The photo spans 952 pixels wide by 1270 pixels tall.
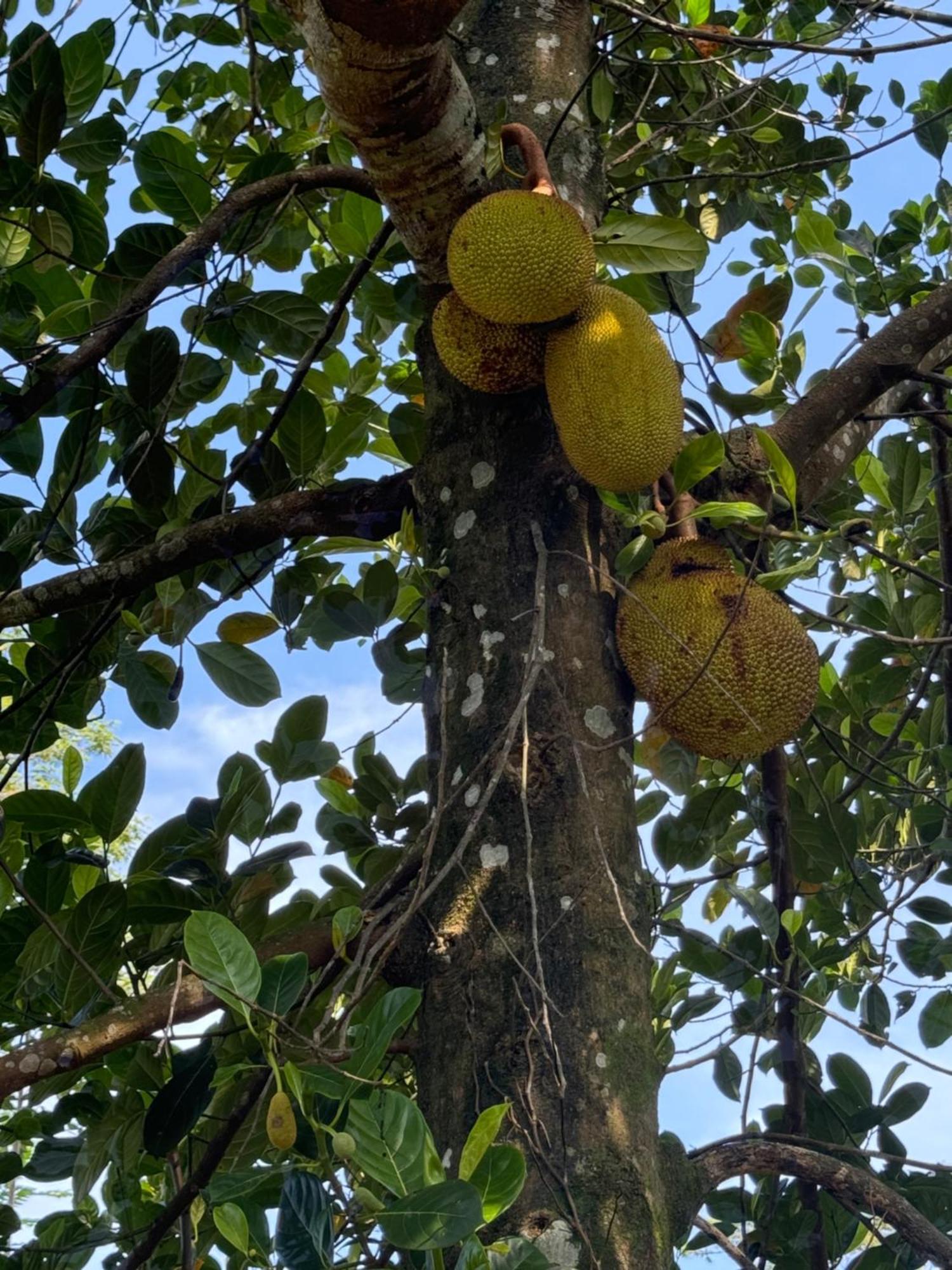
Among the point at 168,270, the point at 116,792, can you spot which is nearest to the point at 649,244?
the point at 168,270

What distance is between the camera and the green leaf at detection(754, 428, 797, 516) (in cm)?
112

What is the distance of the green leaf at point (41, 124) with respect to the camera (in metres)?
1.37

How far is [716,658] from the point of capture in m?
1.22

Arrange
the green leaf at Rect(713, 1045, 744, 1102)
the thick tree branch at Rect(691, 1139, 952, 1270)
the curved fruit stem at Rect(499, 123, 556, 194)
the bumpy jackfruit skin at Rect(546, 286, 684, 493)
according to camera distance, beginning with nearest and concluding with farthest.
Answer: the thick tree branch at Rect(691, 1139, 952, 1270) < the bumpy jackfruit skin at Rect(546, 286, 684, 493) < the curved fruit stem at Rect(499, 123, 556, 194) < the green leaf at Rect(713, 1045, 744, 1102)

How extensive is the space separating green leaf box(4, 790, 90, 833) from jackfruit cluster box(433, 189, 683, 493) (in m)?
0.64

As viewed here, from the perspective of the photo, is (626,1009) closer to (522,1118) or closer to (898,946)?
(522,1118)

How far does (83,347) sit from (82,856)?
54cm

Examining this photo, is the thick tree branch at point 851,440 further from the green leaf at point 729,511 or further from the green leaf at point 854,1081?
the green leaf at point 854,1081

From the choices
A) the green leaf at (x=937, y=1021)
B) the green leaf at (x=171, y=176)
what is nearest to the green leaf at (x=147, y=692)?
the green leaf at (x=171, y=176)

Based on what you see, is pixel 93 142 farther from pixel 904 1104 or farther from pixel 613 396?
pixel 904 1104

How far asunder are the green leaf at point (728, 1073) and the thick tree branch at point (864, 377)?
75cm

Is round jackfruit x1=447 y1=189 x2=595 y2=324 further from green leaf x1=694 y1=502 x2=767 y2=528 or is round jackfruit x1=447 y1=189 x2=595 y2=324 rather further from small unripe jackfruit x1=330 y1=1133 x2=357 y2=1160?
small unripe jackfruit x1=330 y1=1133 x2=357 y2=1160

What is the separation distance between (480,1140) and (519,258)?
0.79 meters

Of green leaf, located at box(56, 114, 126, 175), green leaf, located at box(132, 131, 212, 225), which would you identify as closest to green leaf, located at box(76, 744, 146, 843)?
green leaf, located at box(132, 131, 212, 225)
